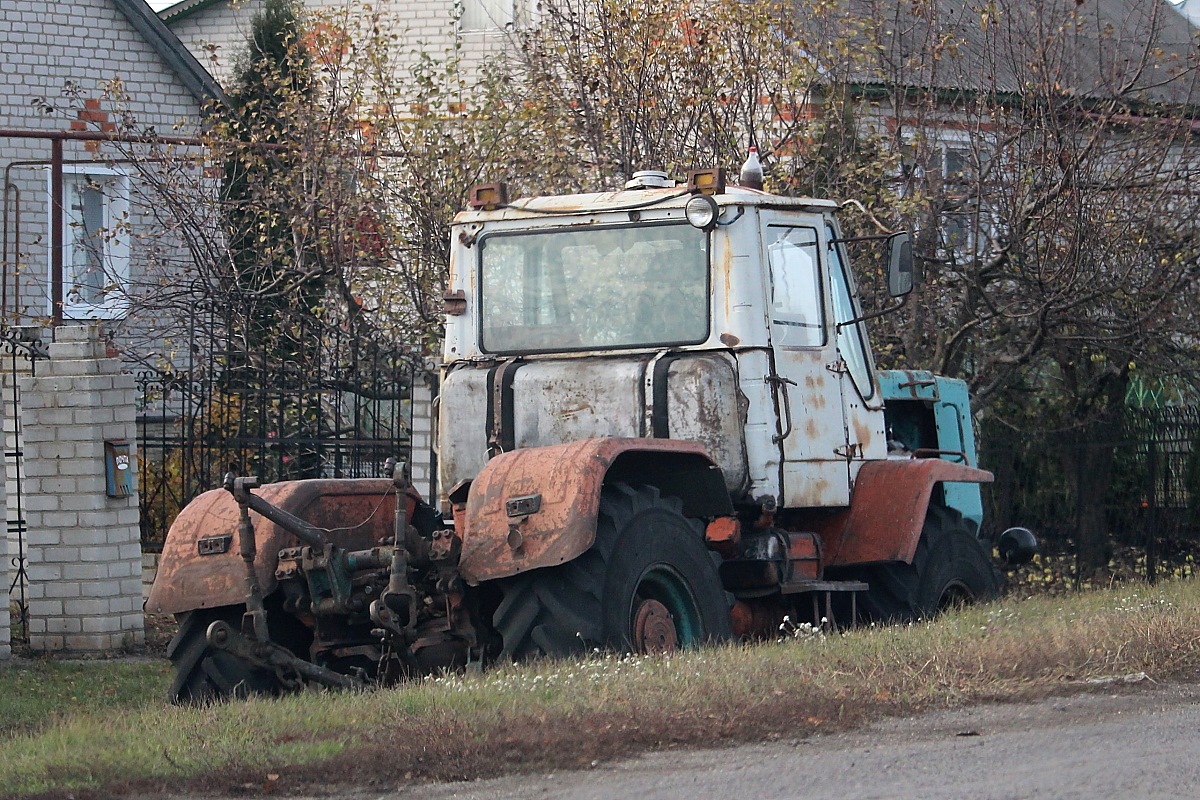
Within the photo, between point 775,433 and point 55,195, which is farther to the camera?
point 55,195

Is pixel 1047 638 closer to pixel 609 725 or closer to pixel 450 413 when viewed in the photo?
pixel 609 725

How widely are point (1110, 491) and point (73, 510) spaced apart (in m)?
10.0

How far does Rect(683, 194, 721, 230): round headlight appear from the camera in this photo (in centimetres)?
829

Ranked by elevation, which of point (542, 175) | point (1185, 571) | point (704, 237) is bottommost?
point (1185, 571)

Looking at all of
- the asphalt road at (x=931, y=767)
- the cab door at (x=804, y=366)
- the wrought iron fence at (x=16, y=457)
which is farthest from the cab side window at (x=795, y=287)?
the wrought iron fence at (x=16, y=457)

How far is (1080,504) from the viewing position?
16.8 meters

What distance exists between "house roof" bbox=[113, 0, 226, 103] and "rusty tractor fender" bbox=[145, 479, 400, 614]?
13.8 metres

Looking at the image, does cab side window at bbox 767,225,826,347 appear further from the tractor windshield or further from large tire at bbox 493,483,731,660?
large tire at bbox 493,483,731,660

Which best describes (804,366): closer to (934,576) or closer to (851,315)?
(851,315)

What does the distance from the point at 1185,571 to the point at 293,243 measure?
890cm

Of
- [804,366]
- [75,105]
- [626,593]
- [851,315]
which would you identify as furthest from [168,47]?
[626,593]

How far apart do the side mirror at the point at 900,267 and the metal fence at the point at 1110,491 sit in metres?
8.26

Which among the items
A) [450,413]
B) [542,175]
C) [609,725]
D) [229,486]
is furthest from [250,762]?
[542,175]

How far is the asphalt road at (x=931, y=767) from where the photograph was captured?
517 cm
